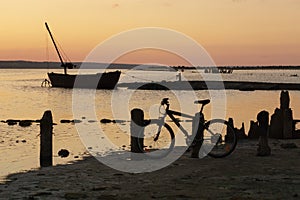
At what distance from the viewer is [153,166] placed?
14820mm

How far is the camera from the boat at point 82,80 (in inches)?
3907

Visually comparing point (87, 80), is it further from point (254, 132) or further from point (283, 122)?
point (283, 122)

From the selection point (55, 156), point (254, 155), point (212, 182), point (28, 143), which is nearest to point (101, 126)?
point (28, 143)

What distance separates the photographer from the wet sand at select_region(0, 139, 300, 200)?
1089 cm

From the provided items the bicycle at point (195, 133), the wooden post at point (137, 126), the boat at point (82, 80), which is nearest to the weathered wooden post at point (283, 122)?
the bicycle at point (195, 133)

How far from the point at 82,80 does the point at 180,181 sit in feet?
331

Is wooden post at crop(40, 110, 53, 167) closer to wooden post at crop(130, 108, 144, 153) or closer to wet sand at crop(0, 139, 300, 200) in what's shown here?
wet sand at crop(0, 139, 300, 200)

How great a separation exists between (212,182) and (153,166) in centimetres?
312

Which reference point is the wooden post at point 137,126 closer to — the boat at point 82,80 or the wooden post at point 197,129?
the wooden post at point 197,129

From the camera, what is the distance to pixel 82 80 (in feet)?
367

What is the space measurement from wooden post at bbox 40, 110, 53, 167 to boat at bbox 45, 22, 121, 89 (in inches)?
3207

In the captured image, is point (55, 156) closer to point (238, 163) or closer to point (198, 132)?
point (198, 132)

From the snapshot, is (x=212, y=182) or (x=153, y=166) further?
(x=153, y=166)

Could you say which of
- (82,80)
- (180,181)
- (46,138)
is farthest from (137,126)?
(82,80)
